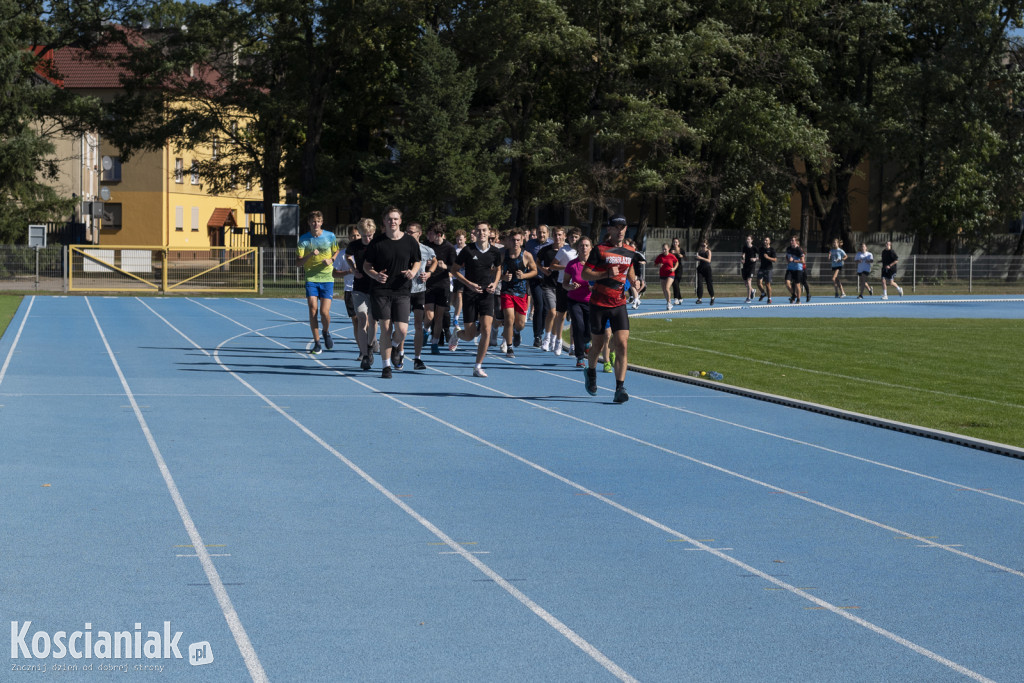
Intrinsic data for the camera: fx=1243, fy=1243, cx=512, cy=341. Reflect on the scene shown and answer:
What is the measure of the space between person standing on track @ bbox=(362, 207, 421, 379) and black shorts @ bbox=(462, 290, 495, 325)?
127cm

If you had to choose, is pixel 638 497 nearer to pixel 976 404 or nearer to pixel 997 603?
pixel 997 603

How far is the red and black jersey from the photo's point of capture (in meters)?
13.5

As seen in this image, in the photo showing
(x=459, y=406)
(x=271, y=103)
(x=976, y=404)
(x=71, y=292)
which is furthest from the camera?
(x=271, y=103)

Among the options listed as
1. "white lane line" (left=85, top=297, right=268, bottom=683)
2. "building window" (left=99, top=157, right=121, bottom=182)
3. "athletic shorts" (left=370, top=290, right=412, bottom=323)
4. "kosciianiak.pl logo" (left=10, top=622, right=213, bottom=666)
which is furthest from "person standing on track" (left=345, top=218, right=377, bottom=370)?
"building window" (left=99, top=157, right=121, bottom=182)

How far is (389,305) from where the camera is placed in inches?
607

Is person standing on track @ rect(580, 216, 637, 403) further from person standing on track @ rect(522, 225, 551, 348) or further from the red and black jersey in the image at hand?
person standing on track @ rect(522, 225, 551, 348)

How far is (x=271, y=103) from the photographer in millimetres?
46531

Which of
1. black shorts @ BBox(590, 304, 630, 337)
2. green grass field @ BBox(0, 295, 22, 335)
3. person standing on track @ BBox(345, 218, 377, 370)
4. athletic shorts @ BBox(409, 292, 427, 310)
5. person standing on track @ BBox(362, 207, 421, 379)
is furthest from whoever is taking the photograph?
green grass field @ BBox(0, 295, 22, 335)

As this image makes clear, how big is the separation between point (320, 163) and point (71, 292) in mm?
14584

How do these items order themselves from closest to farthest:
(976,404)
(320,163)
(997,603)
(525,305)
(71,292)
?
(997,603)
(976,404)
(525,305)
(71,292)
(320,163)

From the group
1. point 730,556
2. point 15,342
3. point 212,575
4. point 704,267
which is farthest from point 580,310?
point 704,267

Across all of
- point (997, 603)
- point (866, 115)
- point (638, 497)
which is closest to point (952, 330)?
point (638, 497)

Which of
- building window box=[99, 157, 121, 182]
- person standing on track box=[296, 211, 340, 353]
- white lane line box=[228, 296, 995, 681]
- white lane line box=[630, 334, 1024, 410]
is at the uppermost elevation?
building window box=[99, 157, 121, 182]

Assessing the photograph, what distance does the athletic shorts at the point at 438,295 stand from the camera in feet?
60.5
